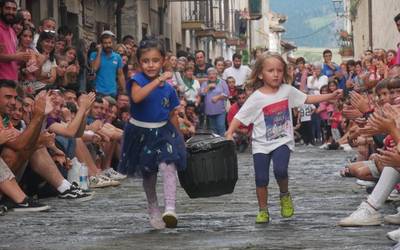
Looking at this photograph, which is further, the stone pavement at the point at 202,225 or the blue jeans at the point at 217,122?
the blue jeans at the point at 217,122

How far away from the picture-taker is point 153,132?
888cm

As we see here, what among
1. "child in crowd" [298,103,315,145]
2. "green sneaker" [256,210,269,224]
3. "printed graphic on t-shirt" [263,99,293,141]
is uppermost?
"printed graphic on t-shirt" [263,99,293,141]

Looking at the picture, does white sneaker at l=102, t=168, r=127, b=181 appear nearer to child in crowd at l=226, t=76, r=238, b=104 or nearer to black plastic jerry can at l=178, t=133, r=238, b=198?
black plastic jerry can at l=178, t=133, r=238, b=198

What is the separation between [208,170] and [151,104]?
70 cm

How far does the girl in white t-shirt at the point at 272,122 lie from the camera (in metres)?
9.27

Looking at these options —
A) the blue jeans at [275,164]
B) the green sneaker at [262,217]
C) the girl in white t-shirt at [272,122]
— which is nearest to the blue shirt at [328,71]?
the girl in white t-shirt at [272,122]

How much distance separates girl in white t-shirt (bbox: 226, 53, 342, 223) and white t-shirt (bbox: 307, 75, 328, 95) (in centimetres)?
1665

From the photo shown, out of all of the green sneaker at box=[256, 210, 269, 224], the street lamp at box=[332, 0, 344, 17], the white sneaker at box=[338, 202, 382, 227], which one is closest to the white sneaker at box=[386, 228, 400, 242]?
the white sneaker at box=[338, 202, 382, 227]

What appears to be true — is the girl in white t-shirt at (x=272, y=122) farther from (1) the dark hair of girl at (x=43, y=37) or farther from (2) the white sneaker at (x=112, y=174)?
(1) the dark hair of girl at (x=43, y=37)

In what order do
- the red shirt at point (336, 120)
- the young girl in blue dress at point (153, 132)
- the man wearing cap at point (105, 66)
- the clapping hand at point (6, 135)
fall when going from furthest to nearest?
the red shirt at point (336, 120)
the man wearing cap at point (105, 66)
the clapping hand at point (6, 135)
the young girl in blue dress at point (153, 132)

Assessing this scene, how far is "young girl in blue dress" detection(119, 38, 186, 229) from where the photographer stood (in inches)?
348

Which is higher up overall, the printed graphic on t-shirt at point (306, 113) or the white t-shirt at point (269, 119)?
the white t-shirt at point (269, 119)

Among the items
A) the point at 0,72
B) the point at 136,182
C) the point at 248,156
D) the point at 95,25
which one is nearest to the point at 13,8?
the point at 0,72

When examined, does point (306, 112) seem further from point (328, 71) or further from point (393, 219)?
point (393, 219)
